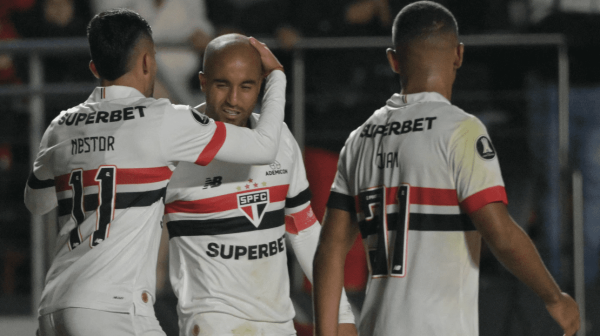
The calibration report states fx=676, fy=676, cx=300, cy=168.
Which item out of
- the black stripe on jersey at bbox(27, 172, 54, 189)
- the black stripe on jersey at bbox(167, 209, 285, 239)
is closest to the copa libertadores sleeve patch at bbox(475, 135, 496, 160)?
the black stripe on jersey at bbox(167, 209, 285, 239)

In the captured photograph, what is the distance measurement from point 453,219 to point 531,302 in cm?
249

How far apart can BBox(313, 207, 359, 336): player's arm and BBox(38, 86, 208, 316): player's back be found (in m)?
0.53

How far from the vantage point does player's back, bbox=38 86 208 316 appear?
204 cm

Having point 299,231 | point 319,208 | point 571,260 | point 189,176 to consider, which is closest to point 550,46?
point 571,260

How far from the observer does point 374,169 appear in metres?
1.99

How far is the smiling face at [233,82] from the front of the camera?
2611mm

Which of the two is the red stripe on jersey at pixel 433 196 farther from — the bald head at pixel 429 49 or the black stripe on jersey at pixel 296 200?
the black stripe on jersey at pixel 296 200

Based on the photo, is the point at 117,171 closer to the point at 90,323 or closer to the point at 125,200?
the point at 125,200

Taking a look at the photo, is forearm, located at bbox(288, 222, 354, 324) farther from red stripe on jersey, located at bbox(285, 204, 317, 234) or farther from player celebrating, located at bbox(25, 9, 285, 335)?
player celebrating, located at bbox(25, 9, 285, 335)

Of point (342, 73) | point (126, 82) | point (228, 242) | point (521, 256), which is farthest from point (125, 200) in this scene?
point (342, 73)

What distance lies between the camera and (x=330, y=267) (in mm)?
2088

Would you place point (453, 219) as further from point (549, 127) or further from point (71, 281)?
point (549, 127)

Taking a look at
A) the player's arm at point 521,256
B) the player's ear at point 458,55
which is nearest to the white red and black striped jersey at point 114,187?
the player's ear at point 458,55

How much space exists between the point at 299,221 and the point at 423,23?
107cm
